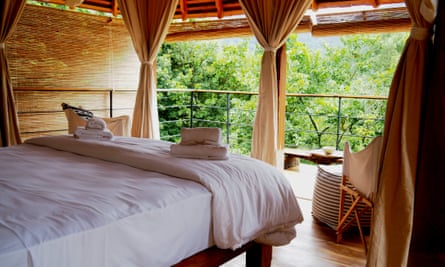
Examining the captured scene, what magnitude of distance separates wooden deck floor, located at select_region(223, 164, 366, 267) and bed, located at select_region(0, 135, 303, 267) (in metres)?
0.45

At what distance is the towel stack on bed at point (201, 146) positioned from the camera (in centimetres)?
226

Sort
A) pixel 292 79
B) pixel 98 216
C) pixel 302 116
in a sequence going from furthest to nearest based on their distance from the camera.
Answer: pixel 292 79, pixel 302 116, pixel 98 216

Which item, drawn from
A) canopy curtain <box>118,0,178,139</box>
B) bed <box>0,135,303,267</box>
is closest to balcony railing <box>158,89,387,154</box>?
canopy curtain <box>118,0,178,139</box>

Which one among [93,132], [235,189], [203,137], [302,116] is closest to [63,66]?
[93,132]

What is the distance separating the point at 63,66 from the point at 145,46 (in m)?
1.09

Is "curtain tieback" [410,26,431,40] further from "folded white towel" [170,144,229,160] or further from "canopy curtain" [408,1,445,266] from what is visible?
"folded white towel" [170,144,229,160]

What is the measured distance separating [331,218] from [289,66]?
250 inches

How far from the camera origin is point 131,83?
5695 millimetres

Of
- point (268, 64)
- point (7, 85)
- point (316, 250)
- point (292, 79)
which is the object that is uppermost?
point (292, 79)

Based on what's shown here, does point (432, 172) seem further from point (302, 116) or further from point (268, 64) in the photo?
point (302, 116)

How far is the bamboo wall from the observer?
170 inches

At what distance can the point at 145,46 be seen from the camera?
4.51 m

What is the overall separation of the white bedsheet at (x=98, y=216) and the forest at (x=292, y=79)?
6310 mm

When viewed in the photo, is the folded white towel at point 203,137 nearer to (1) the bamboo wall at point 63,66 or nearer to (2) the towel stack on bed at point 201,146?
(2) the towel stack on bed at point 201,146
